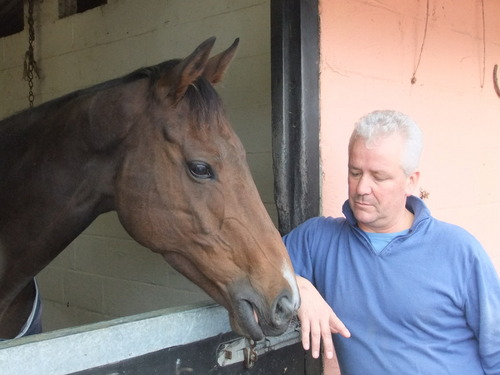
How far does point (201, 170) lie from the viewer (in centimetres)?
142

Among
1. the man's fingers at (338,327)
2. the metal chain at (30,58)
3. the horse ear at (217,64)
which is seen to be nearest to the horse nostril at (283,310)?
the man's fingers at (338,327)

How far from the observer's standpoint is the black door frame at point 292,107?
1.84m

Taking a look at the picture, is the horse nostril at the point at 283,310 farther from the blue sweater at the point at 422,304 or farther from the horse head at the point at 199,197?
the blue sweater at the point at 422,304

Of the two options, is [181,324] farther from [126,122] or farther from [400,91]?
[400,91]

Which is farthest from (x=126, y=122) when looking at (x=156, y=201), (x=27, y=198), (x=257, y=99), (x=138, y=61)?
(x=138, y=61)

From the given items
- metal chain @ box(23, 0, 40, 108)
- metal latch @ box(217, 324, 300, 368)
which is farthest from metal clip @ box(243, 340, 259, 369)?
metal chain @ box(23, 0, 40, 108)

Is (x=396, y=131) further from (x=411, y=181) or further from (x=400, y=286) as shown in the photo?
→ (x=400, y=286)

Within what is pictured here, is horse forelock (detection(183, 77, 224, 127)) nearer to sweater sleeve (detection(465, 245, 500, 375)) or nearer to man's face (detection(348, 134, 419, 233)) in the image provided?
man's face (detection(348, 134, 419, 233))

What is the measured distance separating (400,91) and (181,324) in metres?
1.50

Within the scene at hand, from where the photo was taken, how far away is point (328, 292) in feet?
4.94

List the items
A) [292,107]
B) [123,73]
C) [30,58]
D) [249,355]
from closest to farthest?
[249,355] < [292,107] < [123,73] < [30,58]

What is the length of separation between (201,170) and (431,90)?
4.97 ft

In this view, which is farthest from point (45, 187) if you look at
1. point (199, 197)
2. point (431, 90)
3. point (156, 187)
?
point (431, 90)

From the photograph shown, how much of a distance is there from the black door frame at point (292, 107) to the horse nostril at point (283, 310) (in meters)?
0.62
